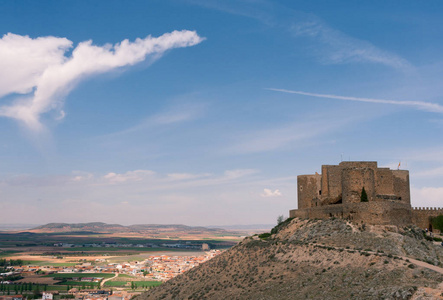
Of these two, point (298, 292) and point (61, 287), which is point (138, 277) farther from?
point (298, 292)

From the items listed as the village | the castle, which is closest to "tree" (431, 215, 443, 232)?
the castle

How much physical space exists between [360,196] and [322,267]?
15770 mm

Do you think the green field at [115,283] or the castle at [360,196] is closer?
the castle at [360,196]

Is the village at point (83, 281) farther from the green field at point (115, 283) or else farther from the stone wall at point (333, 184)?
the stone wall at point (333, 184)

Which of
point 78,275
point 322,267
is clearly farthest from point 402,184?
point 78,275

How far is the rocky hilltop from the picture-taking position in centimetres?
3166

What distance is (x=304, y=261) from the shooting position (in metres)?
42.8

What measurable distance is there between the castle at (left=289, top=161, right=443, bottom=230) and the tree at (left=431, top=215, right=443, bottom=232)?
0.45 meters

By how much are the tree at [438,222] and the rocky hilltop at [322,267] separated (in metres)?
6.01

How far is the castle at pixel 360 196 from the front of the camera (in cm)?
4850

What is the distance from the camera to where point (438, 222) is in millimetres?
54500

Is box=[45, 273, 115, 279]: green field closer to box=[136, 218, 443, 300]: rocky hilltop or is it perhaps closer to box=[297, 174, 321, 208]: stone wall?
box=[136, 218, 443, 300]: rocky hilltop

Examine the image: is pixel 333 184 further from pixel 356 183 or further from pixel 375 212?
pixel 375 212

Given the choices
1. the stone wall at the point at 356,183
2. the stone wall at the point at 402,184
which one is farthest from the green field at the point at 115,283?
the stone wall at the point at 356,183
